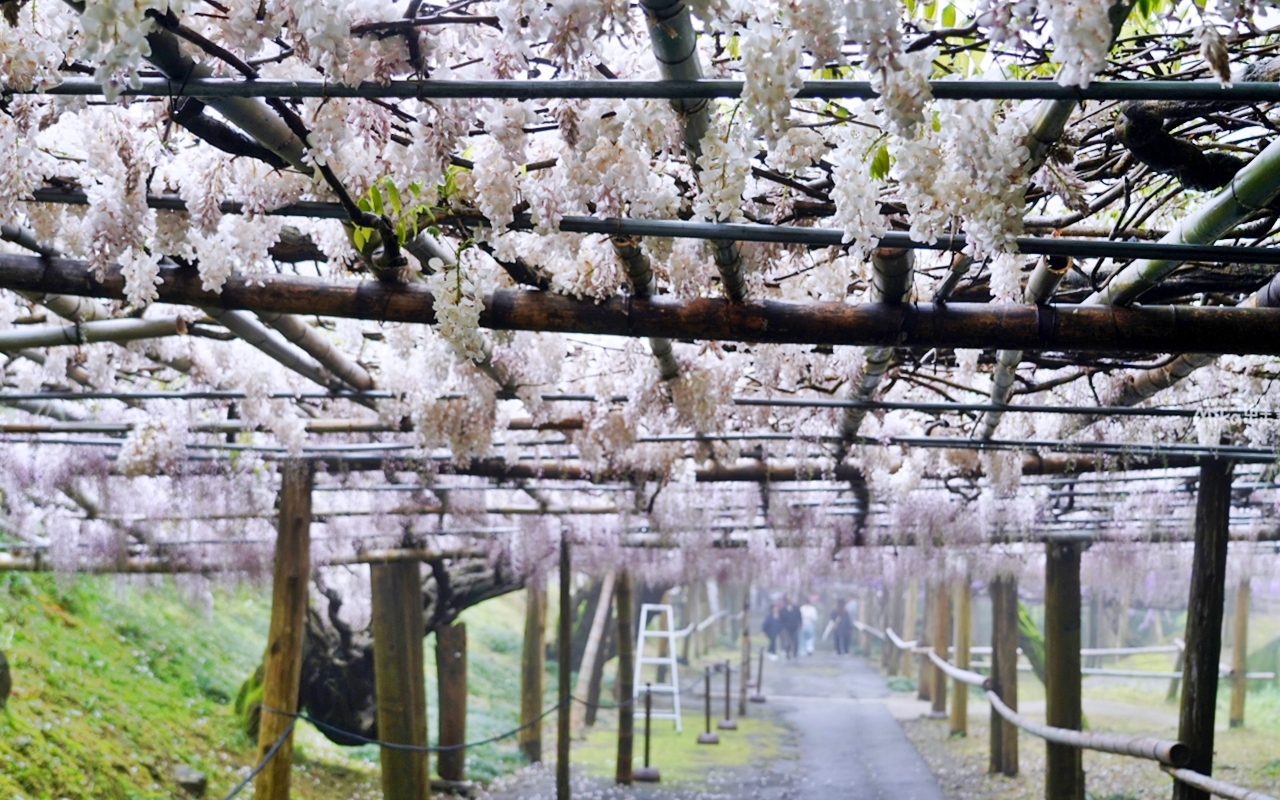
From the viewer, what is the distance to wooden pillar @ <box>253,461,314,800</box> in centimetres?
464

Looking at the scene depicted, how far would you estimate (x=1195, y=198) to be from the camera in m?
2.35

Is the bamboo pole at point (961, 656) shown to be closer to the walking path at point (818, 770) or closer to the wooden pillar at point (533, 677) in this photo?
the walking path at point (818, 770)

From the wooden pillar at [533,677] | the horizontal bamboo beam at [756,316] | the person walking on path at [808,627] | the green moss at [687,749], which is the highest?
the horizontal bamboo beam at [756,316]

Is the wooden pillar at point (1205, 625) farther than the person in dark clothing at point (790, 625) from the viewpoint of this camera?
No

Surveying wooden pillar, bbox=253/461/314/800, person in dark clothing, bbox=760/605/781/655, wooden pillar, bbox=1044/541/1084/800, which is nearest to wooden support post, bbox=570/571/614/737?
wooden pillar, bbox=1044/541/1084/800

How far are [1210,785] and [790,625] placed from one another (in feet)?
56.6

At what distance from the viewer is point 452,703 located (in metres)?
8.30

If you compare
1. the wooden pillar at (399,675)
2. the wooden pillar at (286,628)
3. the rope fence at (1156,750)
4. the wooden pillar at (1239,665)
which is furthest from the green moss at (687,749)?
the wooden pillar at (286,628)

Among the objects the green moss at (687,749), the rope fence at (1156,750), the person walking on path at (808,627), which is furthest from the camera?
the person walking on path at (808,627)

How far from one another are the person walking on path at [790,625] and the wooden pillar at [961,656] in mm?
10057

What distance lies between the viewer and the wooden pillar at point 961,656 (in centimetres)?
1032

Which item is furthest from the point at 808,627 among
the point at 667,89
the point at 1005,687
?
the point at 667,89

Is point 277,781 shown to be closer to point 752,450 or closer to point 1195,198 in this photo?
point 752,450

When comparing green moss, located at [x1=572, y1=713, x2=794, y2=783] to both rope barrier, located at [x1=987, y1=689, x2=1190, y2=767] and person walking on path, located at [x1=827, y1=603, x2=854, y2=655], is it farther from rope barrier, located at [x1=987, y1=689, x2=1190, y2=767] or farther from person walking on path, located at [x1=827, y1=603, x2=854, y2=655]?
person walking on path, located at [x1=827, y1=603, x2=854, y2=655]
